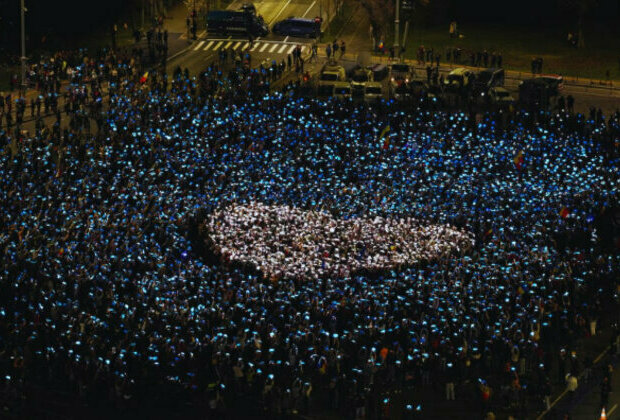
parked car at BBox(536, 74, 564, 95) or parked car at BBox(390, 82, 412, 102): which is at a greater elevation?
parked car at BBox(536, 74, 564, 95)

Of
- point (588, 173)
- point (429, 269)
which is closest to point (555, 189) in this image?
point (588, 173)

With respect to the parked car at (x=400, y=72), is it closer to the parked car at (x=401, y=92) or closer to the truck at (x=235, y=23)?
the parked car at (x=401, y=92)

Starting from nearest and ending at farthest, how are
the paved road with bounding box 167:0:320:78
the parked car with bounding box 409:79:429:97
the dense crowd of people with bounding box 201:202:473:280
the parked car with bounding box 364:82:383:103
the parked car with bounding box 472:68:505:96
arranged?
the dense crowd of people with bounding box 201:202:473:280 → the parked car with bounding box 409:79:429:97 → the parked car with bounding box 364:82:383:103 → the parked car with bounding box 472:68:505:96 → the paved road with bounding box 167:0:320:78

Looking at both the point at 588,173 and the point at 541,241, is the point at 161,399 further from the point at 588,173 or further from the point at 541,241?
Answer: the point at 588,173

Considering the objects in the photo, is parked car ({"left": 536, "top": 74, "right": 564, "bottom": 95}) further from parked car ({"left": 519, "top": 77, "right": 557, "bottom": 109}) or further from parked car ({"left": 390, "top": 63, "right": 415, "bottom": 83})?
parked car ({"left": 390, "top": 63, "right": 415, "bottom": 83})

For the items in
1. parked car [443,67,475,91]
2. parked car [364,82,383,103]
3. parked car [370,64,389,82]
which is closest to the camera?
parked car [364,82,383,103]

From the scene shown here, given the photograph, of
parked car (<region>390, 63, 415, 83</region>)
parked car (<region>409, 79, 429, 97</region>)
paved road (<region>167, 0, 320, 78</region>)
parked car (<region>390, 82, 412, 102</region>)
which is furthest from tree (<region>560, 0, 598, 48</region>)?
parked car (<region>390, 82, 412, 102</region>)
